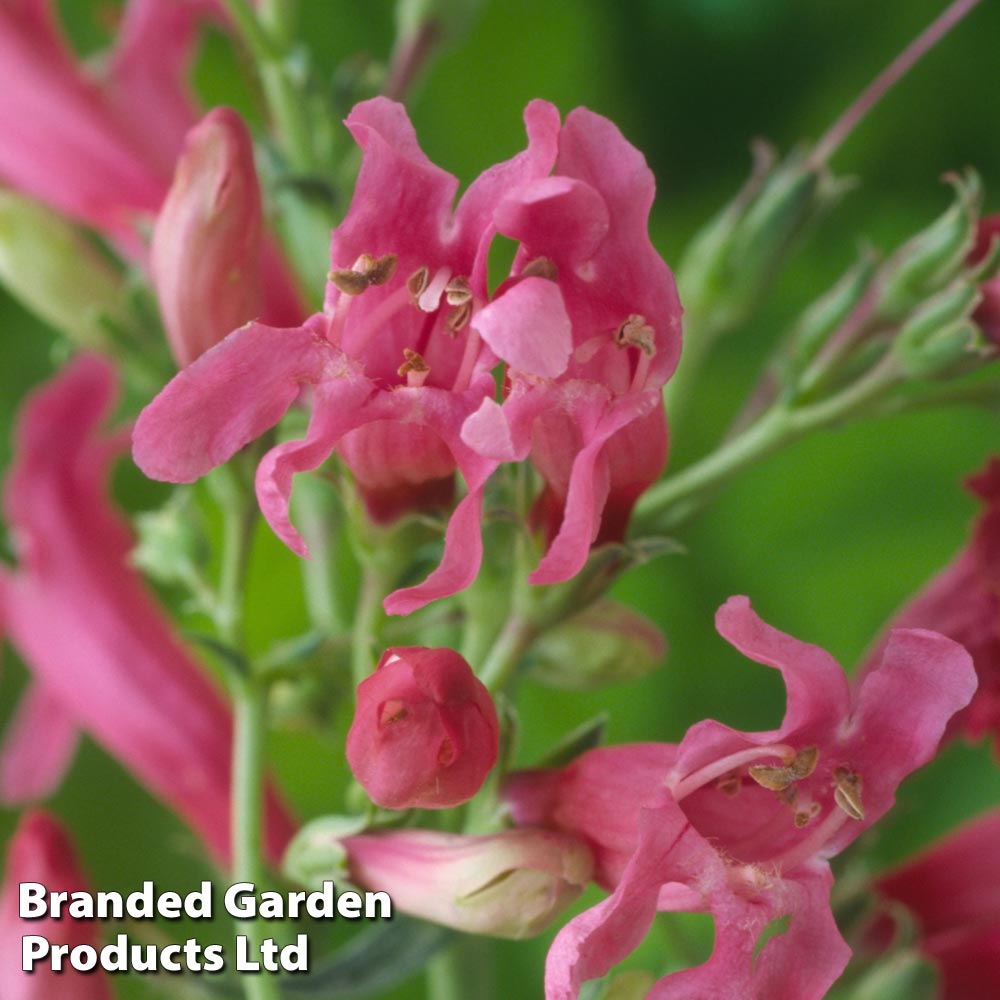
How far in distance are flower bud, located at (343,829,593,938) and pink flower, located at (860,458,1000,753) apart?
19 centimetres

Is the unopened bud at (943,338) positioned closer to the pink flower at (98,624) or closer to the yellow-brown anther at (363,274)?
the yellow-brown anther at (363,274)

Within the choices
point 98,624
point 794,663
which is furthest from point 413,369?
point 98,624

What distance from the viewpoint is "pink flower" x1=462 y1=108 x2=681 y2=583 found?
344mm

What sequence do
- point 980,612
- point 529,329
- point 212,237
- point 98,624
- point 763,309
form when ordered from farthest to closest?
point 763,309, point 98,624, point 980,612, point 212,237, point 529,329

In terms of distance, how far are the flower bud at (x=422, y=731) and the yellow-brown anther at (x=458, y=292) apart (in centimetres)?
9

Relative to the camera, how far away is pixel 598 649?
1.67ft

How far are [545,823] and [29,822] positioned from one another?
24cm

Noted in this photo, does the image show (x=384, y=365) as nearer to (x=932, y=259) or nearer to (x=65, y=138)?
(x=932, y=259)

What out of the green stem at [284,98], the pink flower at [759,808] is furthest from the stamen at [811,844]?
the green stem at [284,98]

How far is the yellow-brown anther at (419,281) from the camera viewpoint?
1.30ft

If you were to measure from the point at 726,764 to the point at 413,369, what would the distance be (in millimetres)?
129

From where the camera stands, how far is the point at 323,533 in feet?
2.03

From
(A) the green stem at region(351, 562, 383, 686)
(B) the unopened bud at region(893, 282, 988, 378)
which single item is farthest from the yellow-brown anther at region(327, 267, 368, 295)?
(B) the unopened bud at region(893, 282, 988, 378)

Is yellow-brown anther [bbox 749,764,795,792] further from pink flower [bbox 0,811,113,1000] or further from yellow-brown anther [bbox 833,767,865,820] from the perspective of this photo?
pink flower [bbox 0,811,113,1000]
